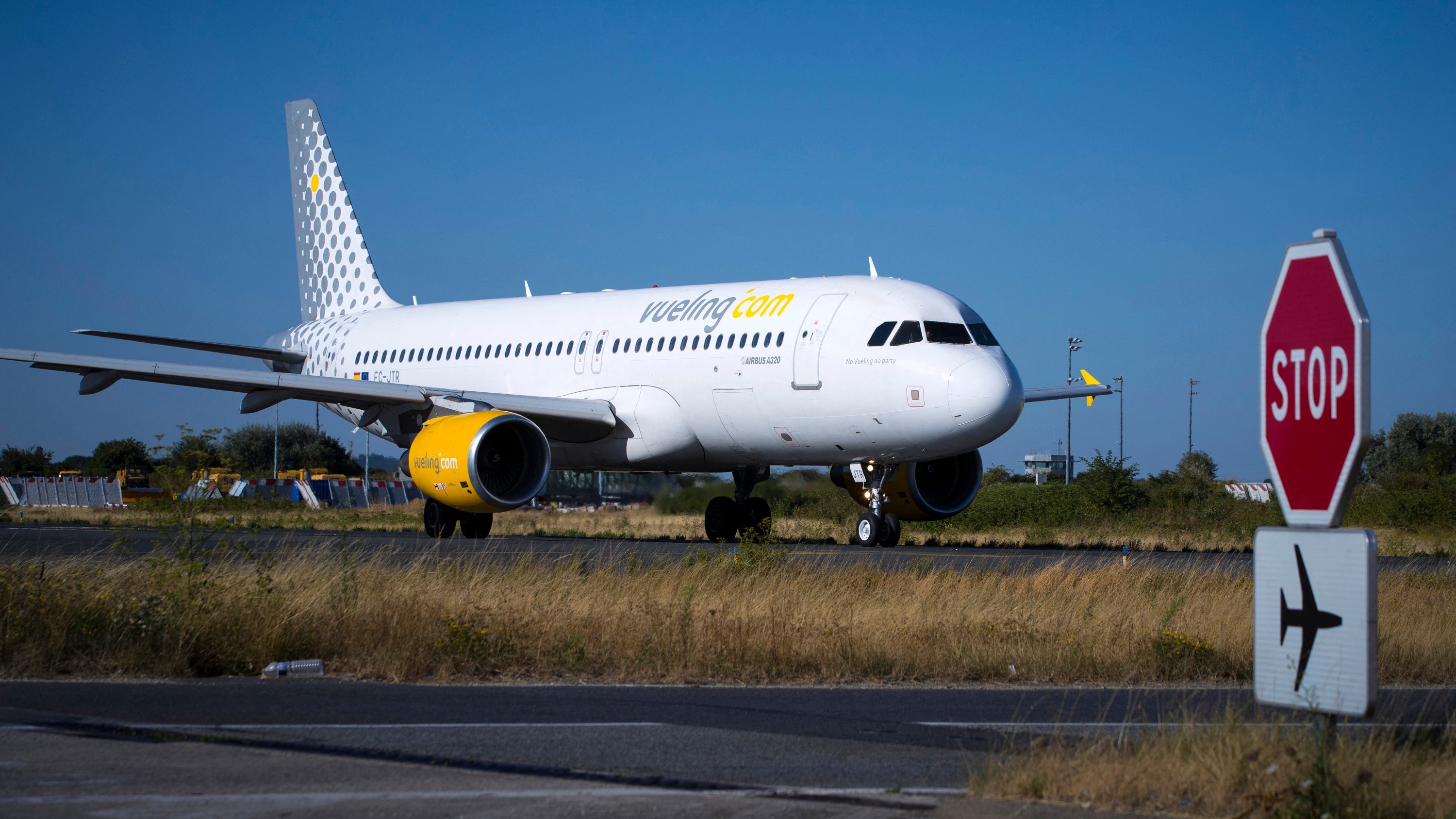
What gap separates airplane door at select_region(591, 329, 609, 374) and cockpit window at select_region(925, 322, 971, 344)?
242 inches

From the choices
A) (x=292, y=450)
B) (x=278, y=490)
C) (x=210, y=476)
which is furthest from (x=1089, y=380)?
(x=292, y=450)

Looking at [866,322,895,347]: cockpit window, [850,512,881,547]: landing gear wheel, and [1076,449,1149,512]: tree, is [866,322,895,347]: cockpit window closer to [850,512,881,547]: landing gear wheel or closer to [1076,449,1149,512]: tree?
[850,512,881,547]: landing gear wheel

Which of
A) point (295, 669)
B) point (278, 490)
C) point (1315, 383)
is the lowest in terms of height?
point (295, 669)

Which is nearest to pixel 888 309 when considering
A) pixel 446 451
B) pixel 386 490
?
pixel 446 451

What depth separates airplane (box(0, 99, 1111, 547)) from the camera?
17797 mm

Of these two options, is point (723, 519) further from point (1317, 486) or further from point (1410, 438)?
point (1410, 438)

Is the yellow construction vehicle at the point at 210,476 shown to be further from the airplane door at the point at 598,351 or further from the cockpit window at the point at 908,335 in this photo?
the airplane door at the point at 598,351

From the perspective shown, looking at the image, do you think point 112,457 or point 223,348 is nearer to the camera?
point 223,348

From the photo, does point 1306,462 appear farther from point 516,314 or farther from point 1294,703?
point 516,314

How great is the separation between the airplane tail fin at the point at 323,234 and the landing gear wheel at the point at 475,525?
9376 millimetres

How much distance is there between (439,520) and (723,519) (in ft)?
15.4

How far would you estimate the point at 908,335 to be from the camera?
58.6 ft

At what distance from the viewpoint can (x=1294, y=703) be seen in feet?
14.3

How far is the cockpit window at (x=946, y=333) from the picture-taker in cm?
1775
